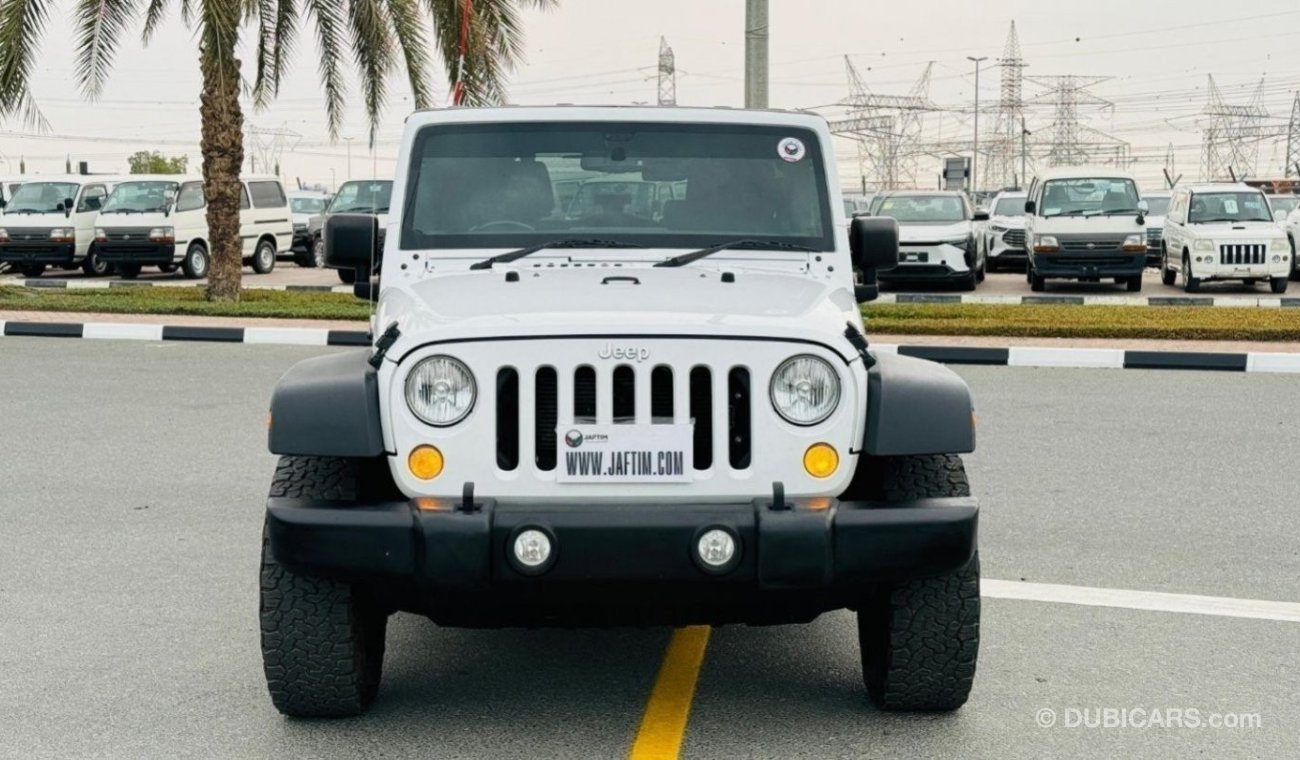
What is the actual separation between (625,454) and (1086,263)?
20800 mm

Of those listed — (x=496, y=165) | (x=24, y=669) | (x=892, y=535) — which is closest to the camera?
(x=892, y=535)

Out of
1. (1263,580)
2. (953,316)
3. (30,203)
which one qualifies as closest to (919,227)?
(953,316)

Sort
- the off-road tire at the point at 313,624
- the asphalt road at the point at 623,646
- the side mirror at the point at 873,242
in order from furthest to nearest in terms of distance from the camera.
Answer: the side mirror at the point at 873,242, the asphalt road at the point at 623,646, the off-road tire at the point at 313,624

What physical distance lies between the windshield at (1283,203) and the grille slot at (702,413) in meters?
27.9

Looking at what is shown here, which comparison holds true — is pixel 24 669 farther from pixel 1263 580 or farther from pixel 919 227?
pixel 919 227

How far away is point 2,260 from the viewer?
29.0 meters

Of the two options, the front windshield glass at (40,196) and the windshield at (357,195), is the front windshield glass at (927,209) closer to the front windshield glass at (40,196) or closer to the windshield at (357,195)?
the windshield at (357,195)

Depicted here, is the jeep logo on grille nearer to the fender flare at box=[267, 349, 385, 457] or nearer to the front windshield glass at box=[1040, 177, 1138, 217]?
the fender flare at box=[267, 349, 385, 457]

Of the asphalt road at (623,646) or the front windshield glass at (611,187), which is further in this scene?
the front windshield glass at (611,187)

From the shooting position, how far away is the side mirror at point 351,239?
5.46 meters

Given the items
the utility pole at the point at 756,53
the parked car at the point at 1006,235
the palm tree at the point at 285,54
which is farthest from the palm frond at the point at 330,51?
the parked car at the point at 1006,235

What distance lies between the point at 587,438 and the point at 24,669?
86.0 inches

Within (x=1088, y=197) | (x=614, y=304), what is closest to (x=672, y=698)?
(x=614, y=304)

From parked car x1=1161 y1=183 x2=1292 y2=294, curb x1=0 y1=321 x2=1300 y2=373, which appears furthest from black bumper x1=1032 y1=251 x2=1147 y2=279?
curb x1=0 y1=321 x2=1300 y2=373
